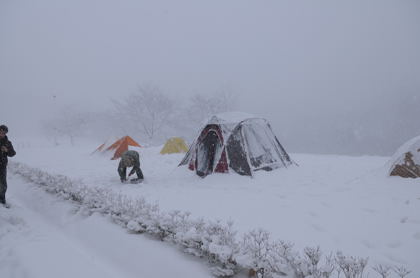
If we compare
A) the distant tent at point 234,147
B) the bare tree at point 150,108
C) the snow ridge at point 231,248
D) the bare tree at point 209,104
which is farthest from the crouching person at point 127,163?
the bare tree at point 209,104

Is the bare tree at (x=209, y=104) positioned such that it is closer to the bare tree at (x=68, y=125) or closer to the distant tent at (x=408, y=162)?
the bare tree at (x=68, y=125)

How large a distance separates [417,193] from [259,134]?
4.72 meters

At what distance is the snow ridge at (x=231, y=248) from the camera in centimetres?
224

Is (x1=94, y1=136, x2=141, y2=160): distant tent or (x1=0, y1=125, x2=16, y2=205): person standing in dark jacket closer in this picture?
(x1=0, y1=125, x2=16, y2=205): person standing in dark jacket

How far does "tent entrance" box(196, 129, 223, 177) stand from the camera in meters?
8.19

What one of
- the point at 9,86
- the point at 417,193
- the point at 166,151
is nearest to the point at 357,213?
the point at 417,193

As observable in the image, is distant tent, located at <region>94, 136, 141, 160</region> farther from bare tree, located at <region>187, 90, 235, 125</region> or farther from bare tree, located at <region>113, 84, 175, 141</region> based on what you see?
bare tree, located at <region>187, 90, 235, 125</region>

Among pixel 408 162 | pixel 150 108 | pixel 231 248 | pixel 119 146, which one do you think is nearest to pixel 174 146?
pixel 119 146

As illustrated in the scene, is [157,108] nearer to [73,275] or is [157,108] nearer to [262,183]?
[262,183]

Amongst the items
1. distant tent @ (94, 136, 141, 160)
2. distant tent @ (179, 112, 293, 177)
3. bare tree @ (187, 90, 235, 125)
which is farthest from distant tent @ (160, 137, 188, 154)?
bare tree @ (187, 90, 235, 125)

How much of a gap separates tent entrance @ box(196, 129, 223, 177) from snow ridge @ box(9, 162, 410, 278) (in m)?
4.01

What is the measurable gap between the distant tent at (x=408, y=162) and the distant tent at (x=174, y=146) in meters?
11.7

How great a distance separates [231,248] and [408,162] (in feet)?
20.8

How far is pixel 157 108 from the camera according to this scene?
32875 mm
